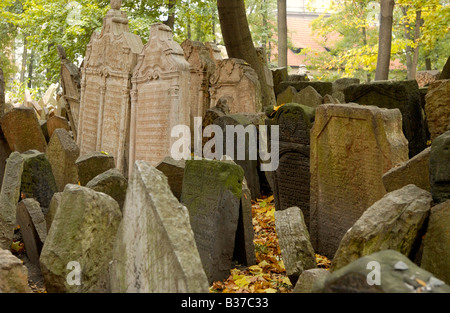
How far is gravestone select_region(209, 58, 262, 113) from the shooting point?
35.9 ft

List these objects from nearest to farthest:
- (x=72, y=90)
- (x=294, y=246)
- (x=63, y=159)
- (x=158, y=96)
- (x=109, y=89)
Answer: (x=294, y=246)
(x=63, y=159)
(x=158, y=96)
(x=109, y=89)
(x=72, y=90)

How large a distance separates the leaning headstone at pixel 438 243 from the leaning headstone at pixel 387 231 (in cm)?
7

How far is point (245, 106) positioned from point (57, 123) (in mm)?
3890

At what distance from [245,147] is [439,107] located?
2.70 meters

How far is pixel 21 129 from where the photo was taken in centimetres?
798

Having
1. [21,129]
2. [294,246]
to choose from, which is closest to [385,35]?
[21,129]

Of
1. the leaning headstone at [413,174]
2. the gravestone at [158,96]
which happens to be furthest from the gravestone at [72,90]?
the leaning headstone at [413,174]

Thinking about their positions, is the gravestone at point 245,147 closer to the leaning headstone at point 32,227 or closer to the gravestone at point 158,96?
the gravestone at point 158,96

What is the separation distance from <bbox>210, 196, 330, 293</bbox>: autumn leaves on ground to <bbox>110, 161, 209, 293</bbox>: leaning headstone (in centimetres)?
156

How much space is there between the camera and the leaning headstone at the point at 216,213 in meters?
4.86

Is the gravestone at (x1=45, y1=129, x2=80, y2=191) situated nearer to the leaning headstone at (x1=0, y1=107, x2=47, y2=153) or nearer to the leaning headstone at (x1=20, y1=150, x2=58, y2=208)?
the leaning headstone at (x1=20, y1=150, x2=58, y2=208)

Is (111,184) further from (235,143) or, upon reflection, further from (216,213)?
(235,143)
